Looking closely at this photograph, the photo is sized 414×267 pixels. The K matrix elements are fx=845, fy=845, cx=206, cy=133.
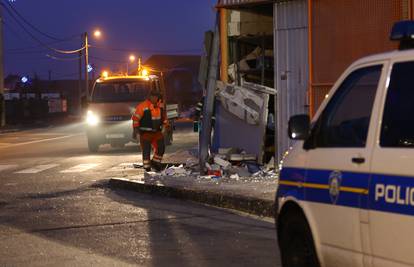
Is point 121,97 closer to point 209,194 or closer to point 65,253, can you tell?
point 209,194

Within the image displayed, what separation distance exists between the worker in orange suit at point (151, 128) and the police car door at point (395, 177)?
38.7ft

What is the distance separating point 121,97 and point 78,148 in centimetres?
307

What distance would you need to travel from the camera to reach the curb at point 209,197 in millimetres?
11766

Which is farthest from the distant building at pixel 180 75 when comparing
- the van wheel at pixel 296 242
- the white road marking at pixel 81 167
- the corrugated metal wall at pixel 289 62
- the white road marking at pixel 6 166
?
the van wheel at pixel 296 242

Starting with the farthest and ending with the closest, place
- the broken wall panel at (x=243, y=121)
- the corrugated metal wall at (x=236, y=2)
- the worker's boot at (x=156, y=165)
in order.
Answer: the worker's boot at (x=156, y=165), the broken wall panel at (x=243, y=121), the corrugated metal wall at (x=236, y=2)

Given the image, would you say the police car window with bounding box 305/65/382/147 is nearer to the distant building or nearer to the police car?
the police car

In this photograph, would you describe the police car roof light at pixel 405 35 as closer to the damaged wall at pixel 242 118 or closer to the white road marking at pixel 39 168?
the damaged wall at pixel 242 118

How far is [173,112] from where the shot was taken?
27656 mm


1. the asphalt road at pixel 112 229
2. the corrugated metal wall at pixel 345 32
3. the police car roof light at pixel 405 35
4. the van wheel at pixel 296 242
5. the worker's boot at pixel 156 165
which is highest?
the corrugated metal wall at pixel 345 32

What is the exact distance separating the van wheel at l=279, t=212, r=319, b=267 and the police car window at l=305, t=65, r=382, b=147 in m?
0.63

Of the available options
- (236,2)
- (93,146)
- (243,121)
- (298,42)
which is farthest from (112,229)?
(93,146)

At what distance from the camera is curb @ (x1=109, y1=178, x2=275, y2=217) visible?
38.6 feet

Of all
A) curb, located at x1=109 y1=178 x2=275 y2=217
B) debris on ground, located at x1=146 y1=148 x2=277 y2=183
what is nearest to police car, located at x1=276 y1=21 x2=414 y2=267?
curb, located at x1=109 y1=178 x2=275 y2=217

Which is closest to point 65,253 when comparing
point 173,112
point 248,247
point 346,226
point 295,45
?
point 248,247
